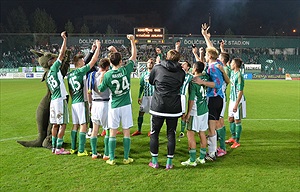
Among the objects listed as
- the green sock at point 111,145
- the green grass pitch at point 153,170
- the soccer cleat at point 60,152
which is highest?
the green sock at point 111,145

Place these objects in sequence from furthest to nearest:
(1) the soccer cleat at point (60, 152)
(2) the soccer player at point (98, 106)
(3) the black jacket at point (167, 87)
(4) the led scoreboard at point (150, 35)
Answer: (4) the led scoreboard at point (150, 35) < (1) the soccer cleat at point (60, 152) < (2) the soccer player at point (98, 106) < (3) the black jacket at point (167, 87)

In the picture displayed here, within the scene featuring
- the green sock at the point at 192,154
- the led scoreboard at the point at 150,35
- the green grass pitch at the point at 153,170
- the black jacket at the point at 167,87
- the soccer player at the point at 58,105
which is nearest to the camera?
the green grass pitch at the point at 153,170

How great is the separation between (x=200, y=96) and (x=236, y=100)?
1.67 metres

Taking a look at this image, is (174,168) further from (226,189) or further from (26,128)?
(26,128)

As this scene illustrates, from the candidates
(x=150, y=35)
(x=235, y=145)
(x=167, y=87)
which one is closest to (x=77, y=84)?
(x=167, y=87)

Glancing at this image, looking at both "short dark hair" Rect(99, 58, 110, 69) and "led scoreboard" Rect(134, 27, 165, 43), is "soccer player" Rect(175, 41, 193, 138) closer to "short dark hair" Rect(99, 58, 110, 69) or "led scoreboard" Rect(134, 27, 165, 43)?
"short dark hair" Rect(99, 58, 110, 69)

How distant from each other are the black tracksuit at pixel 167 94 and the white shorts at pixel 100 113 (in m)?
1.23

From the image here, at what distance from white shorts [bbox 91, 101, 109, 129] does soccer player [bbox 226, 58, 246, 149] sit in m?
2.98

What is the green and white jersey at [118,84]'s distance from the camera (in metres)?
5.44

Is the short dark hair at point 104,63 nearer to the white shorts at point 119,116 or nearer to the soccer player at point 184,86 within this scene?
the white shorts at point 119,116

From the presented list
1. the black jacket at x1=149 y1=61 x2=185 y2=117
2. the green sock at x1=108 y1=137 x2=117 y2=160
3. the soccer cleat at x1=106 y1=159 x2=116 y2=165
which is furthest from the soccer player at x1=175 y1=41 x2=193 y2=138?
the soccer cleat at x1=106 y1=159 x2=116 y2=165

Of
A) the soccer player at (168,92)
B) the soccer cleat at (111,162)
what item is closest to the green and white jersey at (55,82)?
the soccer cleat at (111,162)

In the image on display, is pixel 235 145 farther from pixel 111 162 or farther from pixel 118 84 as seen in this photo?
pixel 118 84

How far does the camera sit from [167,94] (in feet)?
17.3
